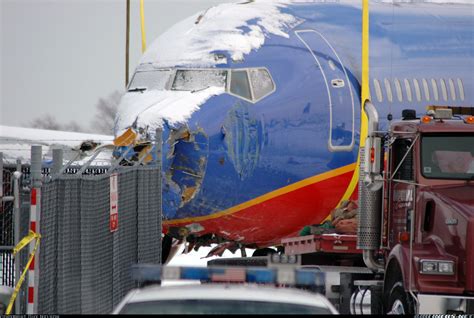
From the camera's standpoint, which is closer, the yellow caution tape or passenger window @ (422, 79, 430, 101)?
the yellow caution tape

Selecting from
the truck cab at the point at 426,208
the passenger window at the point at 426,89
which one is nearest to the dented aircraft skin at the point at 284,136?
the passenger window at the point at 426,89

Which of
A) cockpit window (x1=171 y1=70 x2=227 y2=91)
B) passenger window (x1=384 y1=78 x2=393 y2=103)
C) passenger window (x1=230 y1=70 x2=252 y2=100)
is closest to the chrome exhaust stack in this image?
passenger window (x1=230 y1=70 x2=252 y2=100)

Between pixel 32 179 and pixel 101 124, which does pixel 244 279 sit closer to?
pixel 32 179

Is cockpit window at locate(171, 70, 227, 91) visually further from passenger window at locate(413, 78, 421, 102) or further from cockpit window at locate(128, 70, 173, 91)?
passenger window at locate(413, 78, 421, 102)

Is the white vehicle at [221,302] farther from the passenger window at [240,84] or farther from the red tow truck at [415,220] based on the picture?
the passenger window at [240,84]

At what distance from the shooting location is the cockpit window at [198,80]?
786 inches

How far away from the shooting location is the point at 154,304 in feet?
27.3

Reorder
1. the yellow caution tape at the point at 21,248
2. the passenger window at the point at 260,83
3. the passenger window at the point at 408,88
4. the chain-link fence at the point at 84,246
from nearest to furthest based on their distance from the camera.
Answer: the yellow caution tape at the point at 21,248, the chain-link fence at the point at 84,246, the passenger window at the point at 260,83, the passenger window at the point at 408,88

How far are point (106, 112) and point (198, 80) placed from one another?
3581 inches

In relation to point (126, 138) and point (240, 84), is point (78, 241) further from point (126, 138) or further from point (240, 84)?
point (240, 84)

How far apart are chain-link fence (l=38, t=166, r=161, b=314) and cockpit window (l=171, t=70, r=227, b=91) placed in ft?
11.9

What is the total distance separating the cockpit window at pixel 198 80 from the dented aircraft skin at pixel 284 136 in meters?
0.13

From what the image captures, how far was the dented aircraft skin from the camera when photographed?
19.4 meters

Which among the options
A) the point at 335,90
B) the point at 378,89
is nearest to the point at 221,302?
the point at 335,90
